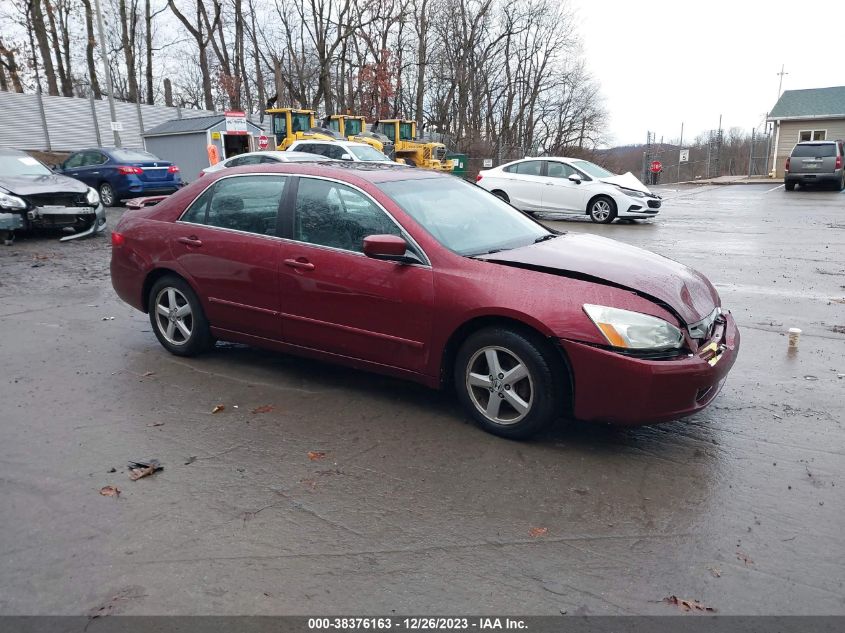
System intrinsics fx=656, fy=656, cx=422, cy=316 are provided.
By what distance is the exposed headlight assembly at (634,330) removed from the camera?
11.7 feet

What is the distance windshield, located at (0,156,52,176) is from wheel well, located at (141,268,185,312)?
26.7 feet

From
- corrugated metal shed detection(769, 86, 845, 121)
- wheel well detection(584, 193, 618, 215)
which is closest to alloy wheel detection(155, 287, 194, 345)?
wheel well detection(584, 193, 618, 215)

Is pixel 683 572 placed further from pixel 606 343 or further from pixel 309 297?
pixel 309 297

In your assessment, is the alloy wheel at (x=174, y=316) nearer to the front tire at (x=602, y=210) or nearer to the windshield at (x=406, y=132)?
→ the front tire at (x=602, y=210)

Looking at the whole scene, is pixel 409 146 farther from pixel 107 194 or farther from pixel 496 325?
pixel 496 325

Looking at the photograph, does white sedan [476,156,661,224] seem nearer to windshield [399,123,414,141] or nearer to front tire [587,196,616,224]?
front tire [587,196,616,224]

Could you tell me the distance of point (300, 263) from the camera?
4.57 metres

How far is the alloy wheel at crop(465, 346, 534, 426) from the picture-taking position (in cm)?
383

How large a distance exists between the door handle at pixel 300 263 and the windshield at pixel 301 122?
2366cm

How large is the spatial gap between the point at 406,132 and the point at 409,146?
6.61ft

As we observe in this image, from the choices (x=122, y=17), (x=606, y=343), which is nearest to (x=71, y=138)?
(x=122, y=17)

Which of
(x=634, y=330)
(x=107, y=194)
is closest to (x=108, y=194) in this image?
(x=107, y=194)

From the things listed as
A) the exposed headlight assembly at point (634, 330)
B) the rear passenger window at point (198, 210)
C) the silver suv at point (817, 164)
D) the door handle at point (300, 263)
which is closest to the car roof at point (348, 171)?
the rear passenger window at point (198, 210)

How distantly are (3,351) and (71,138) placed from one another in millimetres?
26502
